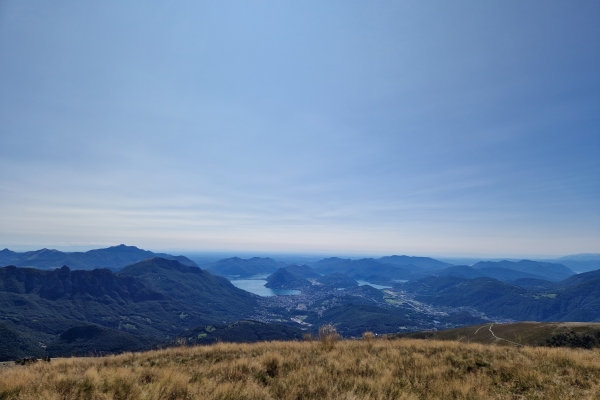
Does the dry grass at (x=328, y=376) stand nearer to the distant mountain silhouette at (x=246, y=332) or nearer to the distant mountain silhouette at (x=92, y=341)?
the distant mountain silhouette at (x=246, y=332)

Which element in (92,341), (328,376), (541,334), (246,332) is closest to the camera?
(328,376)

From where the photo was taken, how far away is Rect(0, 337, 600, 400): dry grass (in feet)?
22.0

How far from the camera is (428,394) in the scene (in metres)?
6.99

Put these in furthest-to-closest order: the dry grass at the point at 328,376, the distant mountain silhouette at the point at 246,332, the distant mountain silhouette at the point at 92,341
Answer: the distant mountain silhouette at the point at 246,332 < the distant mountain silhouette at the point at 92,341 < the dry grass at the point at 328,376

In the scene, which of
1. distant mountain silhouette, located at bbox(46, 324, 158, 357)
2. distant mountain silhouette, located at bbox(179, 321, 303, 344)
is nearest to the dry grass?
distant mountain silhouette, located at bbox(179, 321, 303, 344)

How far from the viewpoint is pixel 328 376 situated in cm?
819

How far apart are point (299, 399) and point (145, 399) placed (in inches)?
139

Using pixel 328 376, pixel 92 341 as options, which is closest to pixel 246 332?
pixel 92 341

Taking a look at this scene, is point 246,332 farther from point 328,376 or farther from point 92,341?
point 328,376

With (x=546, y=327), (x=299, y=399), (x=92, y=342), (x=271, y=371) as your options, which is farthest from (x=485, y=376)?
(x=92, y=342)

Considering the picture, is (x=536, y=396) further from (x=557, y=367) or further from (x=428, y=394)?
(x=557, y=367)

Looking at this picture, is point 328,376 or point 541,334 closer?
point 328,376

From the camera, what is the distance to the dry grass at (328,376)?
264 inches

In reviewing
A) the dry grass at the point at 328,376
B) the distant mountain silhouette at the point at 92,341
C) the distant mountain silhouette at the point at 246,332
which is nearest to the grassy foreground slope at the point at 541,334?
the dry grass at the point at 328,376
